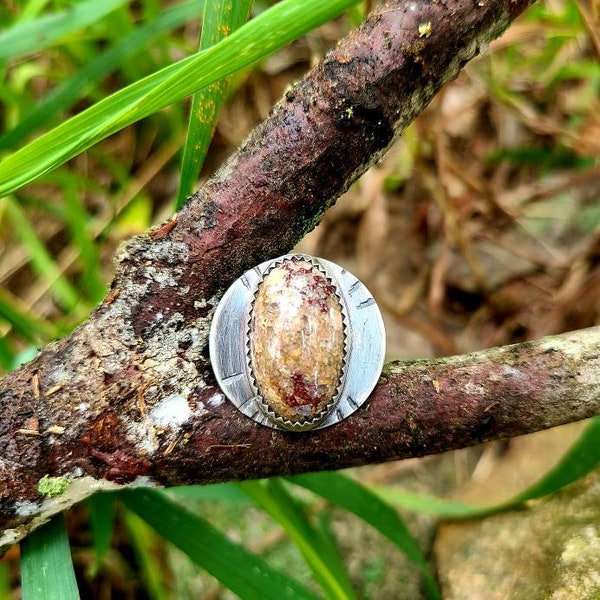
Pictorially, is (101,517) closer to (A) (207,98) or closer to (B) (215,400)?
(B) (215,400)

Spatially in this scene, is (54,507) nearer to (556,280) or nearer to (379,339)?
(379,339)

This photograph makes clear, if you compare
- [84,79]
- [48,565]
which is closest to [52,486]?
[48,565]

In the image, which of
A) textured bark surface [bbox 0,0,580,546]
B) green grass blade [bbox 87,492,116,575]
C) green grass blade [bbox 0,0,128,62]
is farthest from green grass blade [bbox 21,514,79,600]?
green grass blade [bbox 0,0,128,62]

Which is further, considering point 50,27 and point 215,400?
point 50,27

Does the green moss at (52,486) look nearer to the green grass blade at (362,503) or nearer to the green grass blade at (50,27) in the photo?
the green grass blade at (362,503)

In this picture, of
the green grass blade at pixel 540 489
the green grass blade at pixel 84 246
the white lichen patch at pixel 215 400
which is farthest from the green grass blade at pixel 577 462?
the green grass blade at pixel 84 246

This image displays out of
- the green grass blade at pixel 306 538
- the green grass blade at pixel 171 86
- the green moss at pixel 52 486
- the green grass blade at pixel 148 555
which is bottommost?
the green grass blade at pixel 306 538

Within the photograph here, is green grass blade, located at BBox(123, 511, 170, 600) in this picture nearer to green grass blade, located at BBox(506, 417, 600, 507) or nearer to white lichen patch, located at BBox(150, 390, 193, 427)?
white lichen patch, located at BBox(150, 390, 193, 427)
